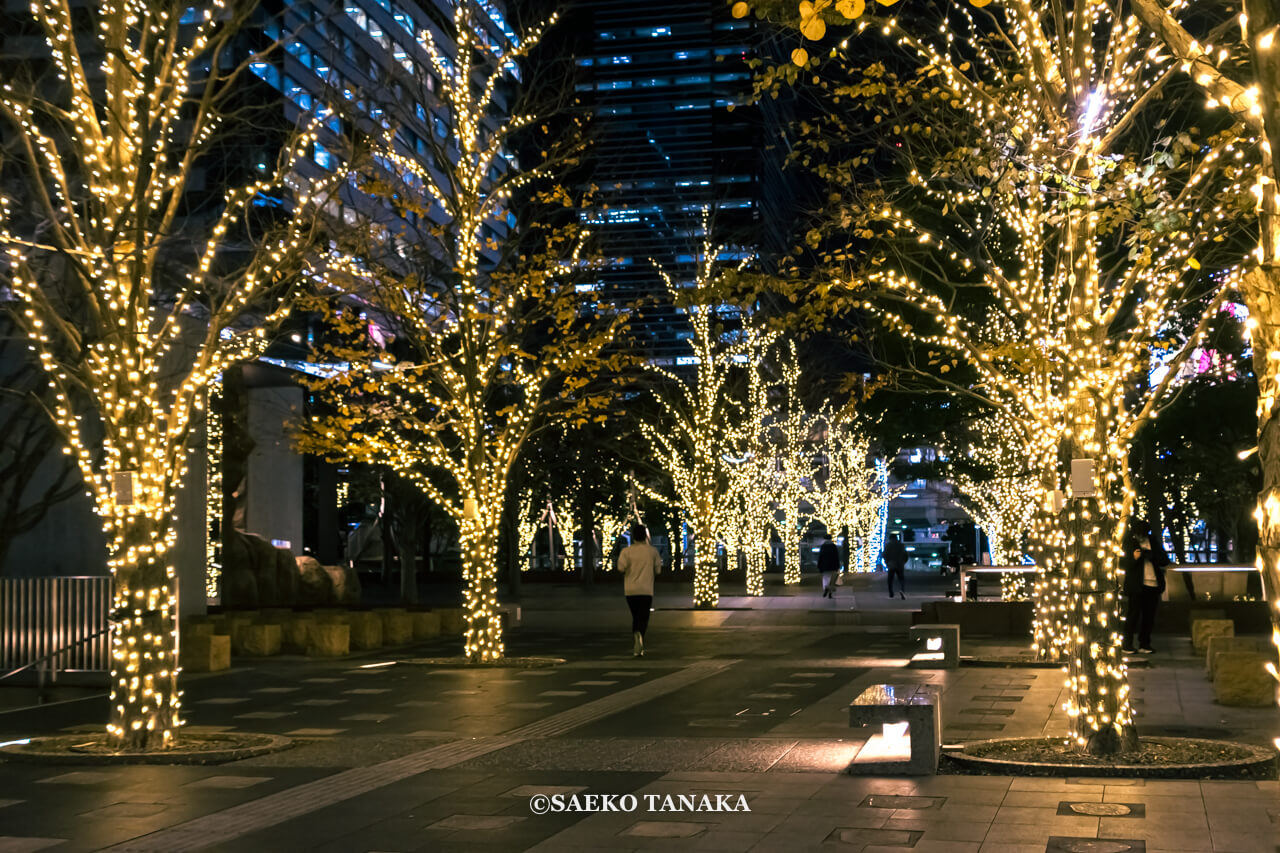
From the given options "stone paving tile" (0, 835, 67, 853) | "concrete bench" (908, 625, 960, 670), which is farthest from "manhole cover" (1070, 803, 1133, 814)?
"concrete bench" (908, 625, 960, 670)

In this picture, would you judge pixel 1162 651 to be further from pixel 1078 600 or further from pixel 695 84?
pixel 695 84

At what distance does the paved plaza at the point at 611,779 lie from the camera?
26.3 ft

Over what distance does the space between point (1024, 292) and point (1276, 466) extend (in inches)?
333

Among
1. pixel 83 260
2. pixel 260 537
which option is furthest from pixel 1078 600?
pixel 260 537

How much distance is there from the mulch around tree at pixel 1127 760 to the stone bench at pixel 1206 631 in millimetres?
9458

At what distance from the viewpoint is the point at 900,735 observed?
1016 cm

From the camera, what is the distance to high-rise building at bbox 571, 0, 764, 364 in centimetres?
3797

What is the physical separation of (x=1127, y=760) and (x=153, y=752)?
298 inches

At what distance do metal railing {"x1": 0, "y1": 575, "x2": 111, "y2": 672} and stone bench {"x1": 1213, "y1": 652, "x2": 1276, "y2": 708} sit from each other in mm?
13444

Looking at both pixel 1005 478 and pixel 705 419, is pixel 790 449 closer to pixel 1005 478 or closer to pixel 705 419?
pixel 1005 478

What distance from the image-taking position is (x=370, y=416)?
73.7ft

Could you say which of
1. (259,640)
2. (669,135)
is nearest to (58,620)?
(259,640)

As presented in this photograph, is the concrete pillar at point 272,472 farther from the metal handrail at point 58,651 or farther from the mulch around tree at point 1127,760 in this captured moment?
the mulch around tree at point 1127,760

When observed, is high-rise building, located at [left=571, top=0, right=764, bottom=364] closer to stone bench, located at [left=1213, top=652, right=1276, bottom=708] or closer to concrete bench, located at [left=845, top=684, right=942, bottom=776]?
stone bench, located at [left=1213, top=652, right=1276, bottom=708]
